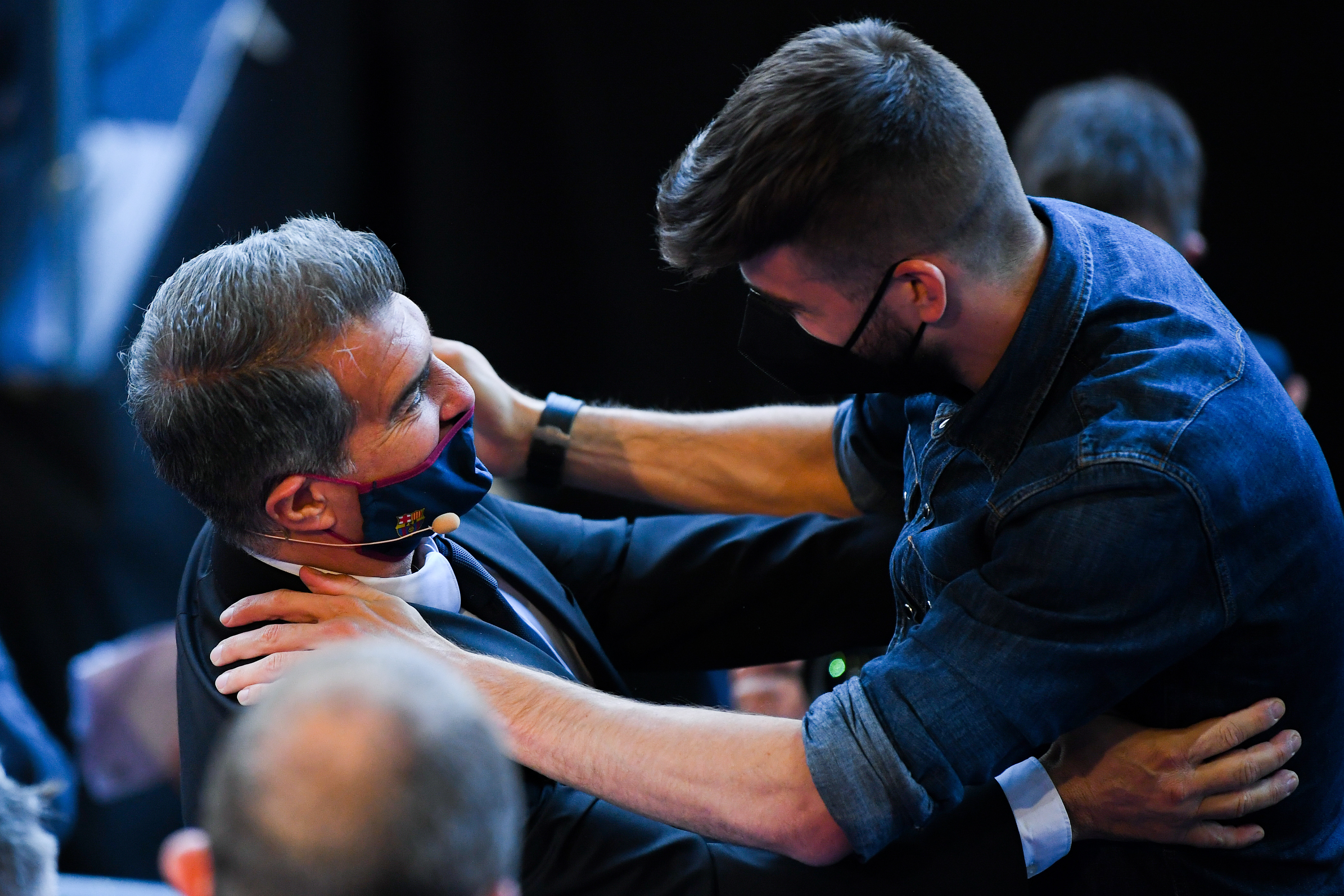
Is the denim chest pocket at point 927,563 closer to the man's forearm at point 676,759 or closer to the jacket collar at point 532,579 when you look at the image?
the man's forearm at point 676,759

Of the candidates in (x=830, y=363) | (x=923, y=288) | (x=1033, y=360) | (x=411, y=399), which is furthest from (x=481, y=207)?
(x=1033, y=360)

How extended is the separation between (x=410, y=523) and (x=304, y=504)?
147mm

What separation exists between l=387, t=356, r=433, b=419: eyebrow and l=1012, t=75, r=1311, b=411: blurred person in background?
162cm

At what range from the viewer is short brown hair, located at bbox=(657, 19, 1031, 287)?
1502 millimetres

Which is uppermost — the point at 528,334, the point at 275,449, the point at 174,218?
the point at 275,449

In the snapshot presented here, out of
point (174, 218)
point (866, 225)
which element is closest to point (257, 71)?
point (174, 218)

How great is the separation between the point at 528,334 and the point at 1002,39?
162 cm

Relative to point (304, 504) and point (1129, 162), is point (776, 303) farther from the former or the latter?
point (1129, 162)

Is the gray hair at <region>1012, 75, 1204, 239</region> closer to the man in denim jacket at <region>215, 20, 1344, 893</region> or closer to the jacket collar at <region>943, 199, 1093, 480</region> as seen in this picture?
the man in denim jacket at <region>215, 20, 1344, 893</region>

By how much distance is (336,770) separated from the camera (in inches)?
31.2

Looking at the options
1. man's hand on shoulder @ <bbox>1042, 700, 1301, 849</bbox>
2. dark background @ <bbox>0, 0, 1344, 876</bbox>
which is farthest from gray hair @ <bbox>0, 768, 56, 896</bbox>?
dark background @ <bbox>0, 0, 1344, 876</bbox>

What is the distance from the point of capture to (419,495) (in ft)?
5.63

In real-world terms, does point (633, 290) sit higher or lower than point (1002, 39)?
lower

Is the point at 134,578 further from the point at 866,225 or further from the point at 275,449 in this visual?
the point at 866,225
